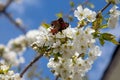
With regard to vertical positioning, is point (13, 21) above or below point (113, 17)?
above

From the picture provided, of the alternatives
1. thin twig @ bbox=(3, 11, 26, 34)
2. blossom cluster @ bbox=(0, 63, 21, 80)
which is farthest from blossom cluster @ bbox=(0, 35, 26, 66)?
blossom cluster @ bbox=(0, 63, 21, 80)

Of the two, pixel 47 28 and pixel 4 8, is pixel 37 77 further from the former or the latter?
pixel 47 28

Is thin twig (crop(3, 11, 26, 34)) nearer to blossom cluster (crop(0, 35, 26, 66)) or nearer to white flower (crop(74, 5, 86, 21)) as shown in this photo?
blossom cluster (crop(0, 35, 26, 66))

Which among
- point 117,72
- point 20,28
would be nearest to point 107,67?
point 117,72

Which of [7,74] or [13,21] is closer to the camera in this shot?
[7,74]

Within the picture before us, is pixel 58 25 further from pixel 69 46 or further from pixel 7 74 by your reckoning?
pixel 7 74

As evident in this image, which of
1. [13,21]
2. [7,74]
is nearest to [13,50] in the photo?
[13,21]
